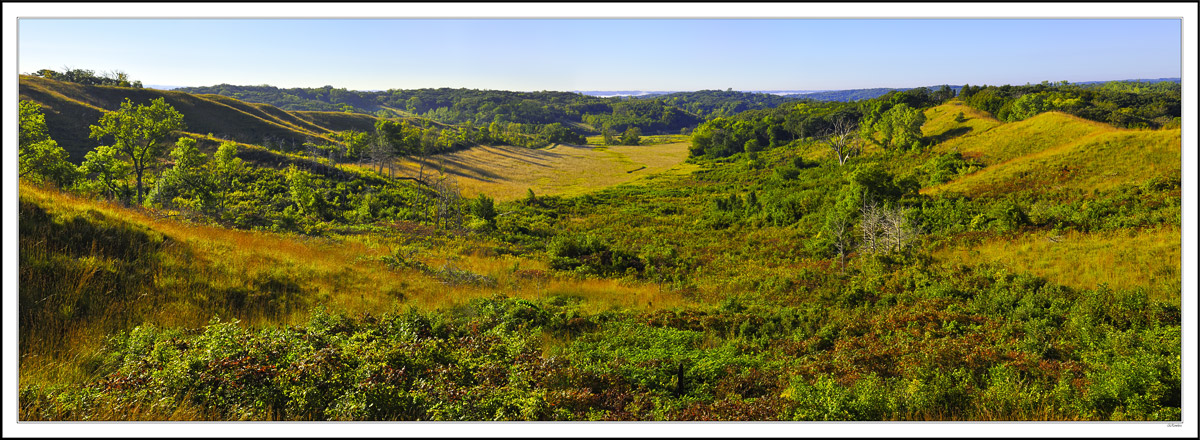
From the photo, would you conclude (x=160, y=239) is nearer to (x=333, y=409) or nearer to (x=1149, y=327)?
(x=333, y=409)

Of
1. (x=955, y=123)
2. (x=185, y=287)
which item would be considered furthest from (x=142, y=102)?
(x=955, y=123)

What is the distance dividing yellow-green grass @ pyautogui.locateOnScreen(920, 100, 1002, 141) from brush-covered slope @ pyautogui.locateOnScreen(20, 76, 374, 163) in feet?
294

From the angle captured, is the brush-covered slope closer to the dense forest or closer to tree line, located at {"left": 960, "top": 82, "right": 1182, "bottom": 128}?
the dense forest

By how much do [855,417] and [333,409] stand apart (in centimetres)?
524

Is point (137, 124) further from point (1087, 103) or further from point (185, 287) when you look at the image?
point (1087, 103)

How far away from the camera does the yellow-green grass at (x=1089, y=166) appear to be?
994 inches

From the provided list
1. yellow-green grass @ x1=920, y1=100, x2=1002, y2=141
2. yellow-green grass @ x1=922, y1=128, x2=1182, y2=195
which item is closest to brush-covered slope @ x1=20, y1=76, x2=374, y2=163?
yellow-green grass @ x1=922, y1=128, x2=1182, y2=195

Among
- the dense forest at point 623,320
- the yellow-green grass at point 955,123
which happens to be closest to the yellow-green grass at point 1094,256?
the dense forest at point 623,320

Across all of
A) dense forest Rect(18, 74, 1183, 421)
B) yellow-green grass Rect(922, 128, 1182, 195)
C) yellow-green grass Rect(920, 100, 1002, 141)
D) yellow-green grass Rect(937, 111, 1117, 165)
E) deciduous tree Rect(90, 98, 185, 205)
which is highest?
yellow-green grass Rect(920, 100, 1002, 141)

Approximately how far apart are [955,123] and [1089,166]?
38612mm

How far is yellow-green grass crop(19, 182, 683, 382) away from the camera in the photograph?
5617 mm

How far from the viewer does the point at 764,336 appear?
9156mm

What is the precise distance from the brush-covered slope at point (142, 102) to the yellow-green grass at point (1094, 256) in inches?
2721
